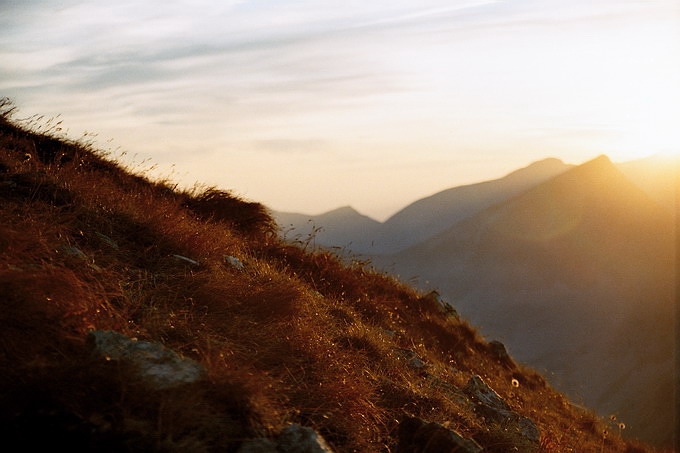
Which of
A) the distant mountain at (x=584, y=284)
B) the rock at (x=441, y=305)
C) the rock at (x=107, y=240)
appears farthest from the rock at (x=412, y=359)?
the distant mountain at (x=584, y=284)

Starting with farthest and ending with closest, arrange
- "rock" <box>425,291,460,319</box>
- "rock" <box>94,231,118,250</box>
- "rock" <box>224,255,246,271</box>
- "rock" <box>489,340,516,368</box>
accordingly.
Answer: "rock" <box>425,291,460,319</box> < "rock" <box>489,340,516,368</box> < "rock" <box>224,255,246,271</box> < "rock" <box>94,231,118,250</box>

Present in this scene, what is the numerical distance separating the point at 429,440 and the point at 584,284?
439 ft

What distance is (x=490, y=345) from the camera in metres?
13.7

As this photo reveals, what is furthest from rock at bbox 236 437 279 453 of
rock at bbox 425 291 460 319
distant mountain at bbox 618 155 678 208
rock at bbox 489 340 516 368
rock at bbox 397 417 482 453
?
distant mountain at bbox 618 155 678 208

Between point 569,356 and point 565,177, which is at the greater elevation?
point 565,177

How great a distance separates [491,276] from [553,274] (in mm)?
22600

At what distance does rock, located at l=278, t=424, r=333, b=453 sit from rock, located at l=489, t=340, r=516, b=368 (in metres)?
10.5

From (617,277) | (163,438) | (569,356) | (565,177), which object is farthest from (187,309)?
(565,177)

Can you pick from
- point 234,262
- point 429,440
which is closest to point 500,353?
point 234,262

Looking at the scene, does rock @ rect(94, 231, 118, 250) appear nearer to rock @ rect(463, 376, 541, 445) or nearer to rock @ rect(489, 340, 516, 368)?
rock @ rect(463, 376, 541, 445)

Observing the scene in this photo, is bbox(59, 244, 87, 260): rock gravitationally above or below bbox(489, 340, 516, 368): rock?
above

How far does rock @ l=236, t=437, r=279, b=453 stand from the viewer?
327 cm

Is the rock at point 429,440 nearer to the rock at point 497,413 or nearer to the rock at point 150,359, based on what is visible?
the rock at point 150,359

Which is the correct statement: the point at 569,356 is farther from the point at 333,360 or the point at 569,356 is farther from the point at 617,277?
the point at 333,360
